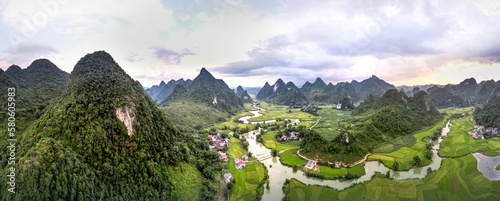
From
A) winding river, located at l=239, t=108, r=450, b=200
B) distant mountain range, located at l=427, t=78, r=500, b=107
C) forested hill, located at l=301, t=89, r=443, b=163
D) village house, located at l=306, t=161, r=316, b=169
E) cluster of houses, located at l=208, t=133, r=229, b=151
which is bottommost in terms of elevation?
winding river, located at l=239, t=108, r=450, b=200

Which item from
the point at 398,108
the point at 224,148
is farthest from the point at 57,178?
the point at 398,108

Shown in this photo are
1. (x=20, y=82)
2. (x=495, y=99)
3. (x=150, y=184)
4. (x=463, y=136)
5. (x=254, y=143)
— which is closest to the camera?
(x=150, y=184)

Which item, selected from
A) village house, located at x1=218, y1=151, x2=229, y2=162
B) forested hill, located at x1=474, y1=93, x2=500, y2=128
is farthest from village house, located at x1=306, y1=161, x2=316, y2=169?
forested hill, located at x1=474, y1=93, x2=500, y2=128

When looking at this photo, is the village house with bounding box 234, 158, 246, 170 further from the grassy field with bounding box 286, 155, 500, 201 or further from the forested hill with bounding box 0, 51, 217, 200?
the grassy field with bounding box 286, 155, 500, 201

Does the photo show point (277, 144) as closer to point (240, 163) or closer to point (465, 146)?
point (240, 163)

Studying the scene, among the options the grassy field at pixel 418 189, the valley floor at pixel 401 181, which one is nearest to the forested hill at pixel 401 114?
the valley floor at pixel 401 181

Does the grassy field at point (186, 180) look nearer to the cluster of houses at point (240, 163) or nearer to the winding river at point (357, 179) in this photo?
the cluster of houses at point (240, 163)

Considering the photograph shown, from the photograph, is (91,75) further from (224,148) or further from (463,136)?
(463,136)
